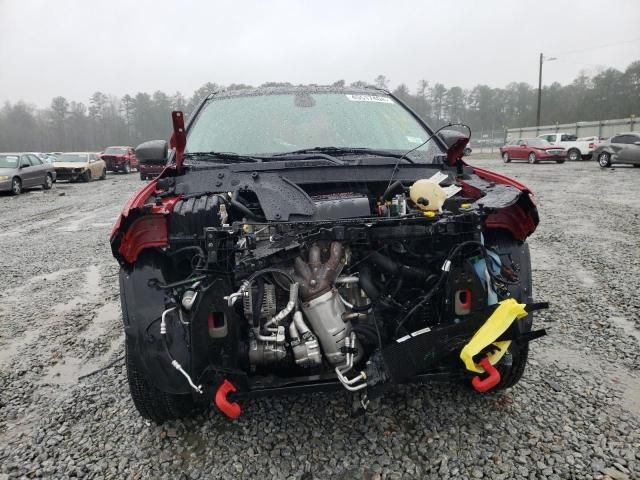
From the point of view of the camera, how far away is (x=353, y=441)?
2.31 meters

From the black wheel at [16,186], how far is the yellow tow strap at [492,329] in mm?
16777

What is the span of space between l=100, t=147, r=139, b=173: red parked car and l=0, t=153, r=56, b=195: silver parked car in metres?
9.65

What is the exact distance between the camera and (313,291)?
83.0 inches

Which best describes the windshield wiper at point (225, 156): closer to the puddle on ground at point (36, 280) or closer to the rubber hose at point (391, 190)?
the rubber hose at point (391, 190)

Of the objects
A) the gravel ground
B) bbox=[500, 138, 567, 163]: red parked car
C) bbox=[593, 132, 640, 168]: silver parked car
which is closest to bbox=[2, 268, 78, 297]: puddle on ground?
the gravel ground

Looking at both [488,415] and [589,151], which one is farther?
[589,151]

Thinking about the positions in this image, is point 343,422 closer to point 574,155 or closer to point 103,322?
point 103,322

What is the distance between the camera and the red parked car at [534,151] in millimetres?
23062

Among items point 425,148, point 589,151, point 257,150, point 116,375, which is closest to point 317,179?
point 257,150

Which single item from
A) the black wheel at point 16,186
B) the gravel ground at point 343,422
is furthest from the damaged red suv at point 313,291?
the black wheel at point 16,186

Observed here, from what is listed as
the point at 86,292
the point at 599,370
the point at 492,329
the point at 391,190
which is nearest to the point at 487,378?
the point at 492,329

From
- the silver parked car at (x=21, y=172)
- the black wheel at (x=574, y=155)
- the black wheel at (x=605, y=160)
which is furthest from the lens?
the black wheel at (x=574, y=155)

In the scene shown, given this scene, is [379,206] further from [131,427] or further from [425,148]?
[131,427]

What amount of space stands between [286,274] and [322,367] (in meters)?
0.49
